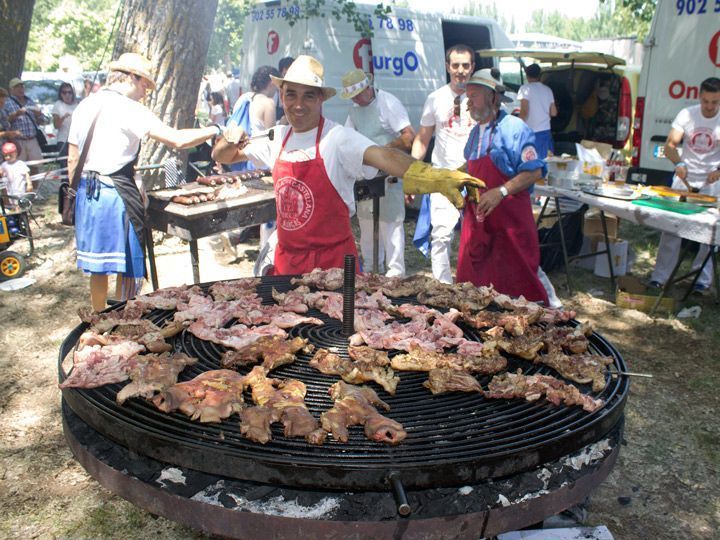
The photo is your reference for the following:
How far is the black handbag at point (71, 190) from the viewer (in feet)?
15.1

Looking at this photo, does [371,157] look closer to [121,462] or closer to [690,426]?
[121,462]

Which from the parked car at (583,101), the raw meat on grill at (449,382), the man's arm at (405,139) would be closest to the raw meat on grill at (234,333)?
the raw meat on grill at (449,382)

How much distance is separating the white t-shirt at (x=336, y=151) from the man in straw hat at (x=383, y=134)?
239 centimetres

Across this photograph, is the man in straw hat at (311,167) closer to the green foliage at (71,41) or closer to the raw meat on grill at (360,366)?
the raw meat on grill at (360,366)

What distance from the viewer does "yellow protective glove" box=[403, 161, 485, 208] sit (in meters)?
2.97

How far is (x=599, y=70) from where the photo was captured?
37.3 feet

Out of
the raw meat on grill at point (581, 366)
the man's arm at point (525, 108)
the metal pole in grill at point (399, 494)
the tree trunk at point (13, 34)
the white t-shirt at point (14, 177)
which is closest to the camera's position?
the metal pole in grill at point (399, 494)

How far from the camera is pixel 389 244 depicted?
6.90 meters

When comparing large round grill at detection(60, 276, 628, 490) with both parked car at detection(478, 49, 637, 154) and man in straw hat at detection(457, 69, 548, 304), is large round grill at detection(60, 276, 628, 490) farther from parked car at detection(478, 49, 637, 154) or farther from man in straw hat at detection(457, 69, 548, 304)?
parked car at detection(478, 49, 637, 154)

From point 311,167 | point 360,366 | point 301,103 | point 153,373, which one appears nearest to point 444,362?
point 360,366

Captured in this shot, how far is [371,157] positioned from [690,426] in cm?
285

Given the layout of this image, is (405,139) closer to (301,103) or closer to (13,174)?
(301,103)

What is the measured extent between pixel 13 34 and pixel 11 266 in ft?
21.7

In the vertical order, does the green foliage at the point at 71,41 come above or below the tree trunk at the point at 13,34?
above
